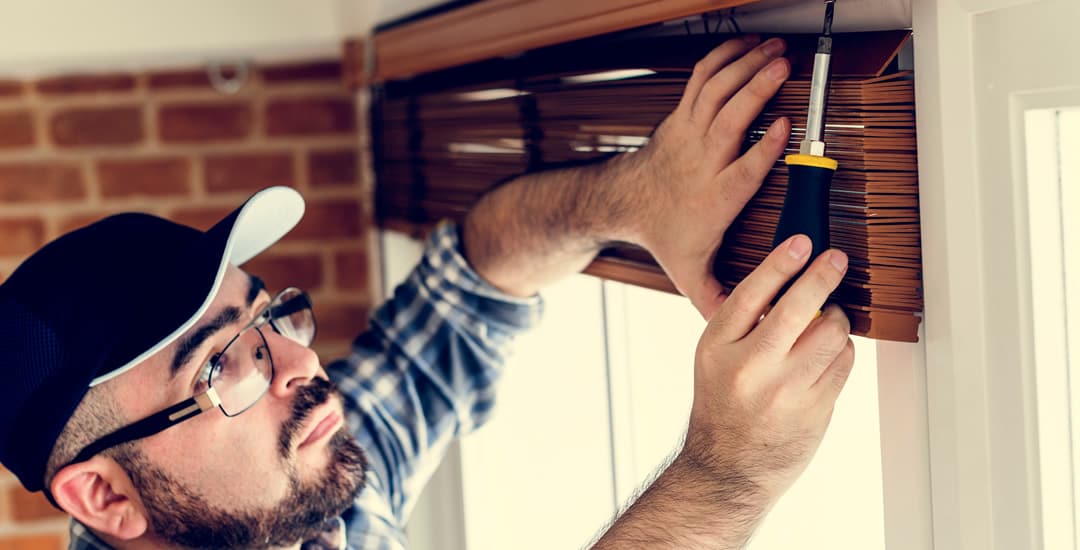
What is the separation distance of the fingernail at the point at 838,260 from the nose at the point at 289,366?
648 millimetres

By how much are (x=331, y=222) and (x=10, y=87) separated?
2.00 ft

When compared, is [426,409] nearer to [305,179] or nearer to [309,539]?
[309,539]

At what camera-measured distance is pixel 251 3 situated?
175cm

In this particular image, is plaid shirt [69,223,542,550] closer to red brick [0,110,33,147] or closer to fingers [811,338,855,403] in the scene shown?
fingers [811,338,855,403]

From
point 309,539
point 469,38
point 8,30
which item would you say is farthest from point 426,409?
point 8,30

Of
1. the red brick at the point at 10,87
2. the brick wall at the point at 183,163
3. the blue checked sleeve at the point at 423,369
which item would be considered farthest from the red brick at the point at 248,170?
the blue checked sleeve at the point at 423,369

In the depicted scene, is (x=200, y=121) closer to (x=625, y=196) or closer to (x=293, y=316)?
(x=293, y=316)

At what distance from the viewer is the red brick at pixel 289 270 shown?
1963mm

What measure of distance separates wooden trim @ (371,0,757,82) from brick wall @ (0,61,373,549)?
1.15 ft

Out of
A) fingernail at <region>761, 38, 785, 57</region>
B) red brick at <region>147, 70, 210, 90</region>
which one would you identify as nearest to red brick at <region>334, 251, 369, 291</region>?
red brick at <region>147, 70, 210, 90</region>

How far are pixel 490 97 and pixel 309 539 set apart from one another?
1.93ft

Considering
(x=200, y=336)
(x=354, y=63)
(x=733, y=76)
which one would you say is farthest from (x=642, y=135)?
(x=354, y=63)

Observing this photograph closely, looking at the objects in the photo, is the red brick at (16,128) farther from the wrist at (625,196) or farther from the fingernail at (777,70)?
the fingernail at (777,70)

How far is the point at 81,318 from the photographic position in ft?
3.62
